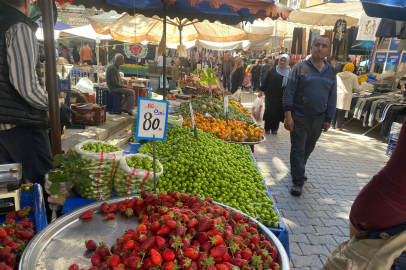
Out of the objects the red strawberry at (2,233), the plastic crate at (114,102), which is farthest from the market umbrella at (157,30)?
the red strawberry at (2,233)

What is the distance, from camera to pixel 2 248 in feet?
5.04

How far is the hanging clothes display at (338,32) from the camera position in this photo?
387 inches

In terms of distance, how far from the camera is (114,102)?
899 centimetres

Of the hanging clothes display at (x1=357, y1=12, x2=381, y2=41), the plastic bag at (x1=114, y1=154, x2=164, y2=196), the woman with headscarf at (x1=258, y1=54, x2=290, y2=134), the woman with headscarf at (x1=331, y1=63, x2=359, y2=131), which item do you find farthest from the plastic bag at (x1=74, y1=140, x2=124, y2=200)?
the hanging clothes display at (x1=357, y1=12, x2=381, y2=41)

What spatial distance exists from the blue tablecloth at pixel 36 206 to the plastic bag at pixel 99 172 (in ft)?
0.96

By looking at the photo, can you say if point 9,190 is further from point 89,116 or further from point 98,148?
point 89,116

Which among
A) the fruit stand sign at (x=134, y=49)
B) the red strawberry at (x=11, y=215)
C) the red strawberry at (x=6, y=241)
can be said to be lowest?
the red strawberry at (x=11, y=215)

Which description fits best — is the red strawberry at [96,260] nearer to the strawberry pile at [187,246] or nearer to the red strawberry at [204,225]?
the strawberry pile at [187,246]

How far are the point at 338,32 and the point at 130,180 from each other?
10.2 metres

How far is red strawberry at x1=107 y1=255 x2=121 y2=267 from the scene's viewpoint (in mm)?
1332

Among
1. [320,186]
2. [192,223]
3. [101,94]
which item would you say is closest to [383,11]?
[320,186]

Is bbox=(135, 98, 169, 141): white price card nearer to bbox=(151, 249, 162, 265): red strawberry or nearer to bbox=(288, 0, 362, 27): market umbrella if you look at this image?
bbox=(151, 249, 162, 265): red strawberry

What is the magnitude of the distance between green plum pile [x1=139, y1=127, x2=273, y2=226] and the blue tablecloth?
3.08 ft

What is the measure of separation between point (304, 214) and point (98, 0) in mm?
4826
